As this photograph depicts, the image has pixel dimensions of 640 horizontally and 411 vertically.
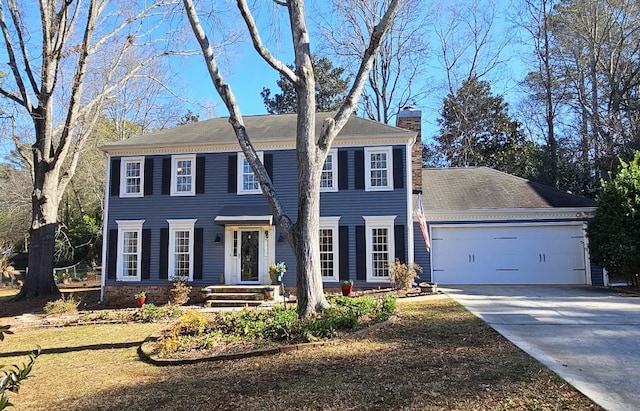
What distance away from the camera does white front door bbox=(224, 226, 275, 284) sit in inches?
570

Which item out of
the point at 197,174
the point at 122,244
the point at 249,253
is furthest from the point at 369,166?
the point at 122,244

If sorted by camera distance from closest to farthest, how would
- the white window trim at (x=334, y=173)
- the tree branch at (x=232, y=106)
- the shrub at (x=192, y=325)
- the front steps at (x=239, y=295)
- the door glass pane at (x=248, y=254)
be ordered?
the shrub at (x=192, y=325), the tree branch at (x=232, y=106), the front steps at (x=239, y=295), the white window trim at (x=334, y=173), the door glass pane at (x=248, y=254)

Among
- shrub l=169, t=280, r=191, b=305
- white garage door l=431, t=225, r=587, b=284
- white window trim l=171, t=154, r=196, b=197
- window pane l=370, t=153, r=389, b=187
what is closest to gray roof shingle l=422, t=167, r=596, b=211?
white garage door l=431, t=225, r=587, b=284

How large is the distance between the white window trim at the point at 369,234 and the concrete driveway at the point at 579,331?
2250mm

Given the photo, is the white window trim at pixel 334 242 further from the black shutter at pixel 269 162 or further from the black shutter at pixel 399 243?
the black shutter at pixel 269 162

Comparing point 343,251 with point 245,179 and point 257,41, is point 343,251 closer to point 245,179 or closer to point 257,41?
point 245,179

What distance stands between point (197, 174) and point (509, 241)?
1107 cm

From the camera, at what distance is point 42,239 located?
15297 mm

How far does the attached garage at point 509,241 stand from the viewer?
568 inches

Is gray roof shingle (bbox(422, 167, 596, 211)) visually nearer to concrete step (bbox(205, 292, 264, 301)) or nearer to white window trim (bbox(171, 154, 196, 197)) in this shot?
concrete step (bbox(205, 292, 264, 301))

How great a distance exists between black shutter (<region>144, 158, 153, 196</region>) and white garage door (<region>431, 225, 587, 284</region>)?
10189 mm

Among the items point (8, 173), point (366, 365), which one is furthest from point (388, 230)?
point (8, 173)

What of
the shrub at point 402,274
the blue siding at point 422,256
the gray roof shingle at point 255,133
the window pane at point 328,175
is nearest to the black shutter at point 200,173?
the gray roof shingle at point 255,133

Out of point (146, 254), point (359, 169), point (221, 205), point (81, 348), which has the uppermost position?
point (359, 169)
